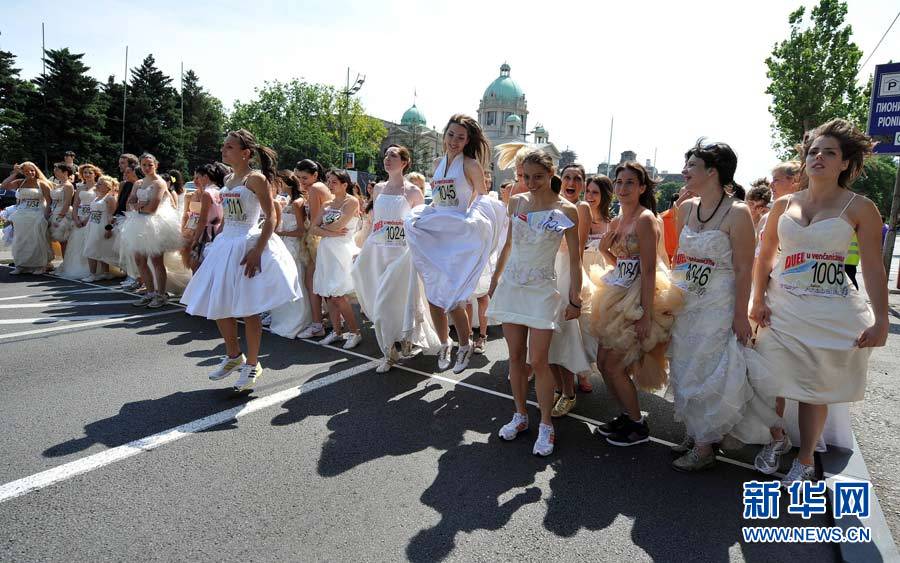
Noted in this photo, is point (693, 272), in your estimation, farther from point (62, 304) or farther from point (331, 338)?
point (62, 304)

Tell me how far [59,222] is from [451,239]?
9.42m

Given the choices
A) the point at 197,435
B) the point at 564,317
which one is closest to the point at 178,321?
the point at 197,435

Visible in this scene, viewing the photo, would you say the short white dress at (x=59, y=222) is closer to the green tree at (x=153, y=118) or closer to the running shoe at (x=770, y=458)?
the running shoe at (x=770, y=458)

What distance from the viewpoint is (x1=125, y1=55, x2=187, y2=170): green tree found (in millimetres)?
50219

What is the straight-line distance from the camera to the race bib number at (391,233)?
18.7 feet

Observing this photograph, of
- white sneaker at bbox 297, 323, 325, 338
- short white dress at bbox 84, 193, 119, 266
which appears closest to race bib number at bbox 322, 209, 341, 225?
white sneaker at bbox 297, 323, 325, 338

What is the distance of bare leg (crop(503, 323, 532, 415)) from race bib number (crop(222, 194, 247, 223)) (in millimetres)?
2494

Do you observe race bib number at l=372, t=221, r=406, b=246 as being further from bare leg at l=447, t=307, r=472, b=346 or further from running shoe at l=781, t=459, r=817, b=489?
running shoe at l=781, t=459, r=817, b=489

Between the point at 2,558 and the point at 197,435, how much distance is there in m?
1.40

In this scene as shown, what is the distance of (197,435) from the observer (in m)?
3.81

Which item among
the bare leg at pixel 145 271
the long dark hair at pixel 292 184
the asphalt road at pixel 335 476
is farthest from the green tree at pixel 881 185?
the bare leg at pixel 145 271

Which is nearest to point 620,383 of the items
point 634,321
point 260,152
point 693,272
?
point 634,321

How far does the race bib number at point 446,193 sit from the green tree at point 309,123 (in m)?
48.5

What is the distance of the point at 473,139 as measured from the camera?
5176 mm
